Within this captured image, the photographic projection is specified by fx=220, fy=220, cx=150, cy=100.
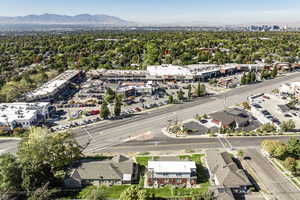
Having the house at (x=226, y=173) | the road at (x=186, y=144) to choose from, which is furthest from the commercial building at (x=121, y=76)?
the house at (x=226, y=173)

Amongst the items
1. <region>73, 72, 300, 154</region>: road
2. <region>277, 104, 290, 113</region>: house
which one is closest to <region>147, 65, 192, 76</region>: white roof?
<region>73, 72, 300, 154</region>: road

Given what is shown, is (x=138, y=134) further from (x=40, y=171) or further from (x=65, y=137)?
(x=40, y=171)

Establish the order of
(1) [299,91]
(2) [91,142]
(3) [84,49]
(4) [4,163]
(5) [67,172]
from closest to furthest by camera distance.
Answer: (4) [4,163] < (5) [67,172] < (2) [91,142] < (1) [299,91] < (3) [84,49]

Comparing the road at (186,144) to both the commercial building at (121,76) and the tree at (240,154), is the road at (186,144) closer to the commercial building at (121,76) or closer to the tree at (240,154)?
the tree at (240,154)

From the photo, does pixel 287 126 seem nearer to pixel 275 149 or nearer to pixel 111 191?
pixel 275 149

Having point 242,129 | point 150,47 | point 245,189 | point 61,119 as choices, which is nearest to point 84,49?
point 150,47

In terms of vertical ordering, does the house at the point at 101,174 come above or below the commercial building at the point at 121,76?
below

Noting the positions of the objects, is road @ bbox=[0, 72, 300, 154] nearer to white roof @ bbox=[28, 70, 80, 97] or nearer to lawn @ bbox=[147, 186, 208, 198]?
lawn @ bbox=[147, 186, 208, 198]
